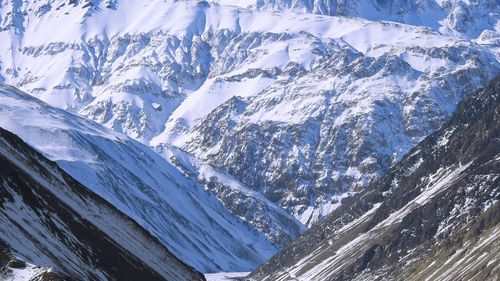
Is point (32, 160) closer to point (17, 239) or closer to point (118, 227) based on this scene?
point (118, 227)

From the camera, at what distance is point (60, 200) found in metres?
103

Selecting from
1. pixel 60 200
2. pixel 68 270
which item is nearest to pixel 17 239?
pixel 68 270

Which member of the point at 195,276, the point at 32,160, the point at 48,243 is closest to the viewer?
the point at 48,243

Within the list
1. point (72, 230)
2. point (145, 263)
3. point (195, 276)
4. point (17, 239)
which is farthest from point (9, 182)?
point (195, 276)

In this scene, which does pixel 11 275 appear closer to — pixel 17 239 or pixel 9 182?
pixel 17 239

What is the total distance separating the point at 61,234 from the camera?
8606 cm

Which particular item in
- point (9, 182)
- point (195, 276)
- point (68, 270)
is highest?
point (9, 182)

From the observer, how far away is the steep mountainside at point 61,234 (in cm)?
7219

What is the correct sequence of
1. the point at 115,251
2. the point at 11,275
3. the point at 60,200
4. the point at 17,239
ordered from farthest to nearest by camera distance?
the point at 60,200 < the point at 115,251 < the point at 17,239 < the point at 11,275

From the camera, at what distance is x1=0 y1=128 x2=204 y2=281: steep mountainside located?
7219cm

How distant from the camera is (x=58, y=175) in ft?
388

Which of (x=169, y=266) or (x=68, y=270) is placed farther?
(x=169, y=266)

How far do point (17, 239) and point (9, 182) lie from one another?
13522 mm

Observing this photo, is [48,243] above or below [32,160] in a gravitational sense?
below
